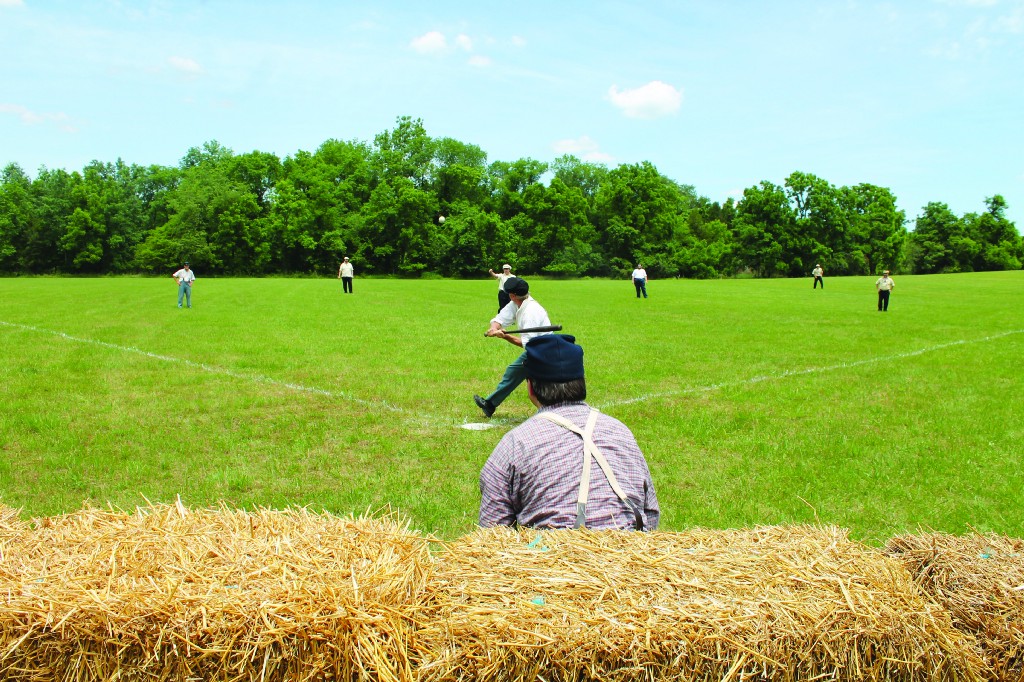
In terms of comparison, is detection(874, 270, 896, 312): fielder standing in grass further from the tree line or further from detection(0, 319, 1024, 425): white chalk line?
the tree line

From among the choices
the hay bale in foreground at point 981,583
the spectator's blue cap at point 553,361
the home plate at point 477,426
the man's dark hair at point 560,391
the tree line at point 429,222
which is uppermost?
A: the tree line at point 429,222

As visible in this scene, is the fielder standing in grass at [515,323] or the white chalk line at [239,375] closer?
the fielder standing in grass at [515,323]

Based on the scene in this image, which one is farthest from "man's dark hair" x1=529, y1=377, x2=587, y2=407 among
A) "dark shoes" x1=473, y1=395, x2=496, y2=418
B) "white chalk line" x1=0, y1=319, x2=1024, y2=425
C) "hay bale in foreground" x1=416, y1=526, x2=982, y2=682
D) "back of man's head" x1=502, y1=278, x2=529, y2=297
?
"dark shoes" x1=473, y1=395, x2=496, y2=418

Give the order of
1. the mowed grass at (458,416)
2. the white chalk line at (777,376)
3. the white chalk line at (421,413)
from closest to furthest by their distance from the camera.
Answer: the mowed grass at (458,416) < the white chalk line at (421,413) < the white chalk line at (777,376)

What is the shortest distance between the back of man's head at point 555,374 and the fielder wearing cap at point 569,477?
79 mm

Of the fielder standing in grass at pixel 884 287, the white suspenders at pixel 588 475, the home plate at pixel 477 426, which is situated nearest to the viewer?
the white suspenders at pixel 588 475

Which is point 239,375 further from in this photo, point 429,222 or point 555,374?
point 429,222

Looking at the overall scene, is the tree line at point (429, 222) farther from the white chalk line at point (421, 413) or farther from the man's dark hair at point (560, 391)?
the man's dark hair at point (560, 391)

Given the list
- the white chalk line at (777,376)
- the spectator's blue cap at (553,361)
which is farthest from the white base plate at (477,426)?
the spectator's blue cap at (553,361)

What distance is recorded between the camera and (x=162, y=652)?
92.9 inches

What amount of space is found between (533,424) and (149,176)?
358 feet

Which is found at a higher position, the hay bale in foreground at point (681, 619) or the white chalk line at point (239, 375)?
the hay bale in foreground at point (681, 619)

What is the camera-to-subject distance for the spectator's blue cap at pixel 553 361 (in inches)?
157

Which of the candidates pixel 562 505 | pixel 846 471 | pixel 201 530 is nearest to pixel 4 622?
pixel 201 530
